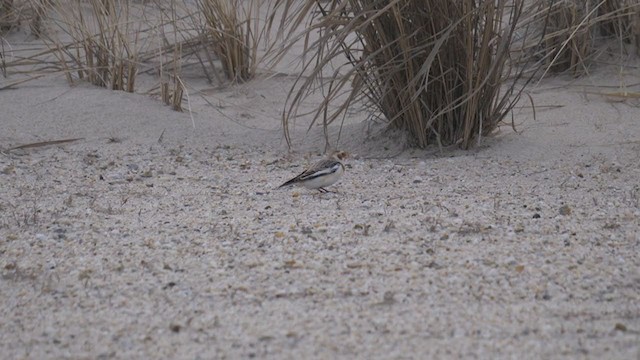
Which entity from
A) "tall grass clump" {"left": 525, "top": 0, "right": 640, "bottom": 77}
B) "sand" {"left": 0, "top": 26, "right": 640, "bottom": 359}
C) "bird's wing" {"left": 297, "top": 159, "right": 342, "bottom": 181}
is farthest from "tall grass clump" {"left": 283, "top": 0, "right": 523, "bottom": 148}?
"tall grass clump" {"left": 525, "top": 0, "right": 640, "bottom": 77}

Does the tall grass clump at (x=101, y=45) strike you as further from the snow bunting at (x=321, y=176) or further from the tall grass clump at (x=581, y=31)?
the tall grass clump at (x=581, y=31)

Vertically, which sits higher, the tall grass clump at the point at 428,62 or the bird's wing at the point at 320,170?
the tall grass clump at the point at 428,62

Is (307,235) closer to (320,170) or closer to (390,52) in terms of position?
(320,170)

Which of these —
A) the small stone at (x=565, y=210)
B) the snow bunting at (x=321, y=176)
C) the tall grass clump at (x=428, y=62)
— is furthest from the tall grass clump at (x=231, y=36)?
the small stone at (x=565, y=210)

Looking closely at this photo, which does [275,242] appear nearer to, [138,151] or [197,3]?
[138,151]

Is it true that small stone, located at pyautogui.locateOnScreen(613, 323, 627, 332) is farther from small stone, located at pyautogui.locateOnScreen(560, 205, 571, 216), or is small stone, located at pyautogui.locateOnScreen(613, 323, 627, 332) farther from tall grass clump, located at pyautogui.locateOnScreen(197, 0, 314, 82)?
tall grass clump, located at pyautogui.locateOnScreen(197, 0, 314, 82)

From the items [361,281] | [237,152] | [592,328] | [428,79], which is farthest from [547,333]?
[237,152]

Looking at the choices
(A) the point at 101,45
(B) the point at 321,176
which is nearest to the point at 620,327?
(B) the point at 321,176
